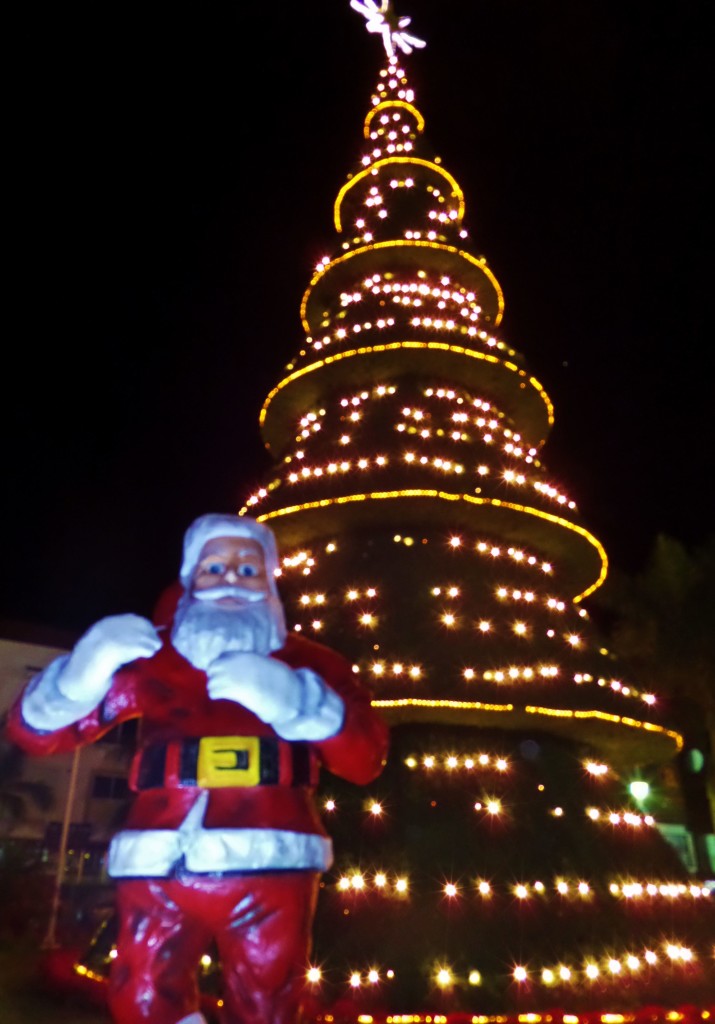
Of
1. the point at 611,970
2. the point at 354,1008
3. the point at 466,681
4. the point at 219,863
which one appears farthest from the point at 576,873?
the point at 219,863

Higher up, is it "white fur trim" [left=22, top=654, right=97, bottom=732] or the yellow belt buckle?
"white fur trim" [left=22, top=654, right=97, bottom=732]

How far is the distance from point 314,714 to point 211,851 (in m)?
0.74

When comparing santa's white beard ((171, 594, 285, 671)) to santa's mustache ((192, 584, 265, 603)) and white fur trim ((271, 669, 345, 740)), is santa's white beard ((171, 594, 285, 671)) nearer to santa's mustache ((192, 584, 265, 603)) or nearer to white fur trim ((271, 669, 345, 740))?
santa's mustache ((192, 584, 265, 603))

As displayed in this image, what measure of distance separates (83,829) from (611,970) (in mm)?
16973

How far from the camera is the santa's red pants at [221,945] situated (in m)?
3.50

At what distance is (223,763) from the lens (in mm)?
3732

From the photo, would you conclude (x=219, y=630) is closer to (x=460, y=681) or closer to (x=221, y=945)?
(x=221, y=945)

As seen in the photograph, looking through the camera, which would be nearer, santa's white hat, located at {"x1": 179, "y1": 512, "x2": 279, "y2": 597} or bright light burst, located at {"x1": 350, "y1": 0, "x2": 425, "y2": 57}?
santa's white hat, located at {"x1": 179, "y1": 512, "x2": 279, "y2": 597}

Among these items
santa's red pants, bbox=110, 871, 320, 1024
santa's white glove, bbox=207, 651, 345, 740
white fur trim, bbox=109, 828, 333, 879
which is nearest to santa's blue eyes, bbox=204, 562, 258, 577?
santa's white glove, bbox=207, 651, 345, 740

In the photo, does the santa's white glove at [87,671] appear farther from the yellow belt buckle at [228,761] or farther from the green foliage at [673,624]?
the green foliage at [673,624]

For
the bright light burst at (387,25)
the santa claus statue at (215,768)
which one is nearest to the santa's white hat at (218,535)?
the santa claus statue at (215,768)

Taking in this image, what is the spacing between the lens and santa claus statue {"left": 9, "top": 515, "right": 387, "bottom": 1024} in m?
3.53

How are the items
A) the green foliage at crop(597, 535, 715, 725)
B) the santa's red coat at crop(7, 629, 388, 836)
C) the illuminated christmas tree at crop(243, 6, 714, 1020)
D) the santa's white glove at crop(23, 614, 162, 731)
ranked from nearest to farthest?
the santa's red coat at crop(7, 629, 388, 836)
the santa's white glove at crop(23, 614, 162, 731)
the illuminated christmas tree at crop(243, 6, 714, 1020)
the green foliage at crop(597, 535, 715, 725)

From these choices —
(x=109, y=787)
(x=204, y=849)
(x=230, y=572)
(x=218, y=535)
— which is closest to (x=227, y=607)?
(x=230, y=572)
